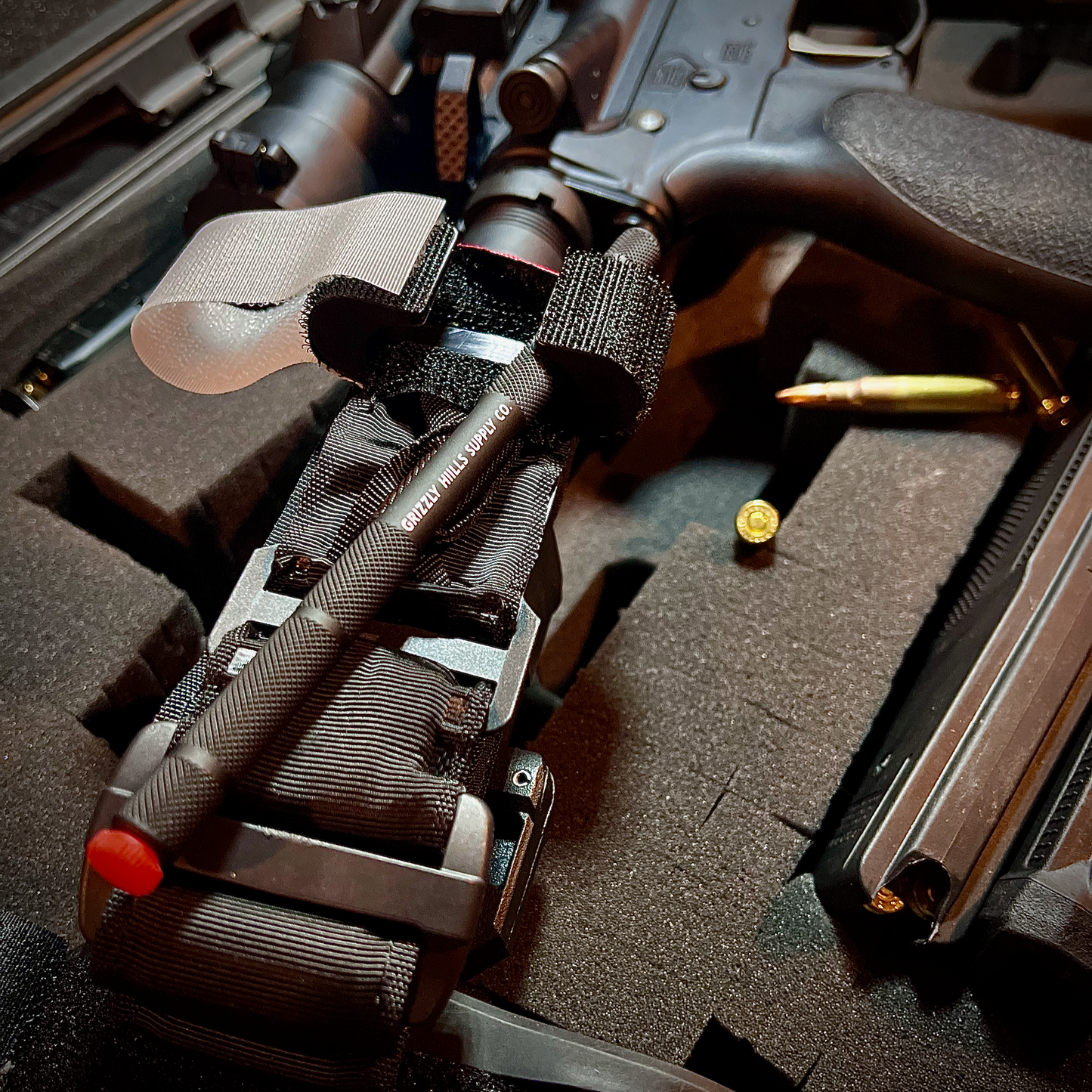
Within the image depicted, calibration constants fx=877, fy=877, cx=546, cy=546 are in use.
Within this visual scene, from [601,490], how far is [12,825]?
68cm

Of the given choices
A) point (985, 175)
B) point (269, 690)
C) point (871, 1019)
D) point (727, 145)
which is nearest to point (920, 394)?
point (985, 175)

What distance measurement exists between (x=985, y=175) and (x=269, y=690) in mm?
739

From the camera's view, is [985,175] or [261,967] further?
[985,175]

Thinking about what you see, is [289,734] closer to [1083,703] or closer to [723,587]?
[723,587]

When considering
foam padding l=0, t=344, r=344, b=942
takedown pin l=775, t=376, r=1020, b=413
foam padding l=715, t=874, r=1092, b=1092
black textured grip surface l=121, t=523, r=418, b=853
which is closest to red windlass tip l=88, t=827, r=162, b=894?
black textured grip surface l=121, t=523, r=418, b=853

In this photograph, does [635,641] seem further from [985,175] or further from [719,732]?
[985,175]

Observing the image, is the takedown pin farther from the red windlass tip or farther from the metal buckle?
the red windlass tip

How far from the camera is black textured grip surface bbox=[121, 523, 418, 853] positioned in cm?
42

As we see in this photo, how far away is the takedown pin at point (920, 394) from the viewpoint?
0.83 metres

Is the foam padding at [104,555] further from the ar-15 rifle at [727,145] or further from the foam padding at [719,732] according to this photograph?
the foam padding at [719,732]

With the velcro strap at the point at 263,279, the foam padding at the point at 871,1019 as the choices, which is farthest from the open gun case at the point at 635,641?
the velcro strap at the point at 263,279

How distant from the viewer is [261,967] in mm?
428

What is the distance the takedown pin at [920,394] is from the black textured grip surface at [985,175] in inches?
5.0

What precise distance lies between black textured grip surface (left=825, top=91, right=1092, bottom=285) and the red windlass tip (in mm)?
777
